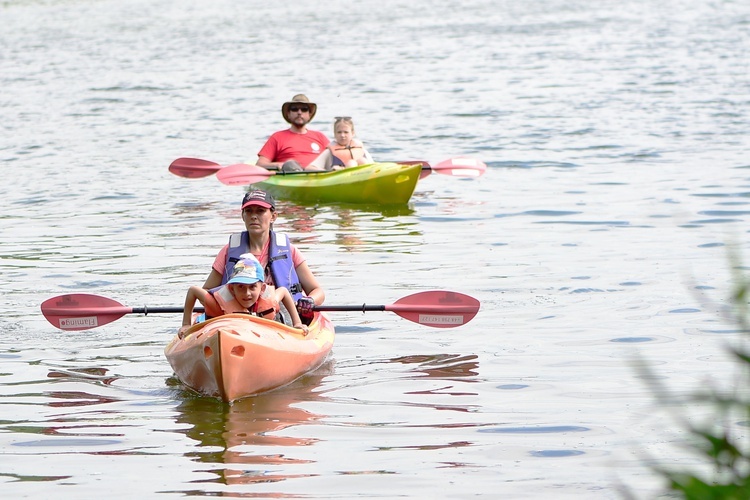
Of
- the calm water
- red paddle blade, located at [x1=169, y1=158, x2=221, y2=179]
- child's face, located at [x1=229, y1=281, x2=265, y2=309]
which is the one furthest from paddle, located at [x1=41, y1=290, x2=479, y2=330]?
red paddle blade, located at [x1=169, y1=158, x2=221, y2=179]

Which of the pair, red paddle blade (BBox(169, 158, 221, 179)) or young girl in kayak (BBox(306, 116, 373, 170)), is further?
red paddle blade (BBox(169, 158, 221, 179))

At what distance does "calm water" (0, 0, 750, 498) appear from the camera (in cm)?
554

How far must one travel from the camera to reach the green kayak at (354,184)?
1327 centimetres

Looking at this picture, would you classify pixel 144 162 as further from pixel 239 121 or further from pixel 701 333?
pixel 701 333

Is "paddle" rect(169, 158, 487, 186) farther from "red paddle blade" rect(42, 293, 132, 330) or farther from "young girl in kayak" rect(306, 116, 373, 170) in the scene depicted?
"red paddle blade" rect(42, 293, 132, 330)

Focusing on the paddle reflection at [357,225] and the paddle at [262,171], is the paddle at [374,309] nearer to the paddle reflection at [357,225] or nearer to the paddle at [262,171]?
the paddle reflection at [357,225]

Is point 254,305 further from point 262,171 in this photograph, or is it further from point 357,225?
point 262,171

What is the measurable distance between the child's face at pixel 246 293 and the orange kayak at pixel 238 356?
158mm

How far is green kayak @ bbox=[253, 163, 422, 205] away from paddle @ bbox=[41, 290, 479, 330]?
18.1 feet

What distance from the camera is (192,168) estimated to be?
14.7 m

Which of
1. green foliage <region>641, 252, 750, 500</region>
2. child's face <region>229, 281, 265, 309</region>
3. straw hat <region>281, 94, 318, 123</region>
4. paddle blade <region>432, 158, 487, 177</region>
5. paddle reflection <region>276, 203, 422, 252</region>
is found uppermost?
green foliage <region>641, 252, 750, 500</region>

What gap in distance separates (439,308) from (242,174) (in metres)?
6.03

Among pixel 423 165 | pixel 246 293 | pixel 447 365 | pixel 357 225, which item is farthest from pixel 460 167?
pixel 246 293

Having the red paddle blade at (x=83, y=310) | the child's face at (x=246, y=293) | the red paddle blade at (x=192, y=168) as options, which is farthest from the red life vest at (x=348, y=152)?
the child's face at (x=246, y=293)
